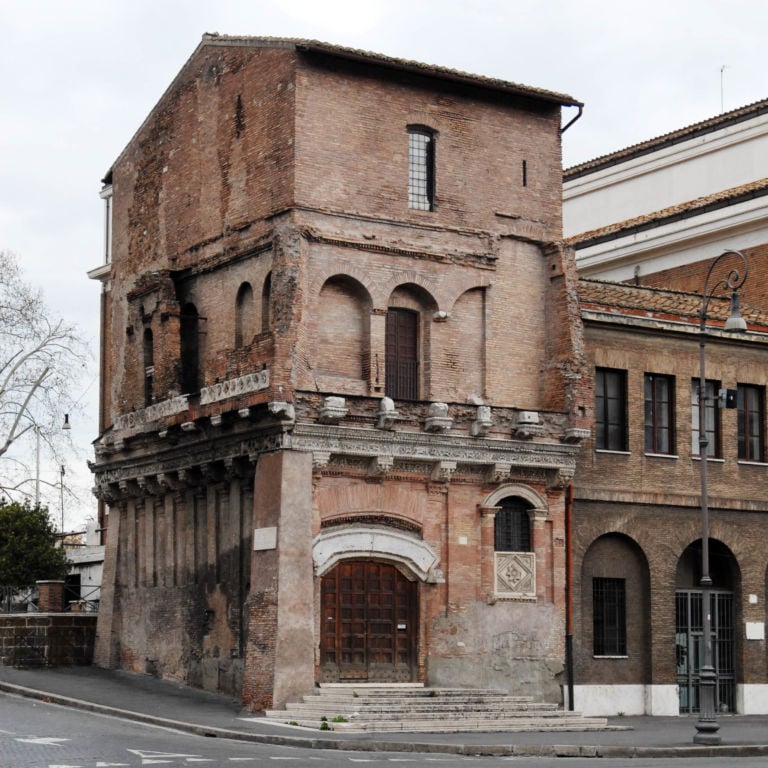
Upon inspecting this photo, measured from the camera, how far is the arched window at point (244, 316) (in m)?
38.7

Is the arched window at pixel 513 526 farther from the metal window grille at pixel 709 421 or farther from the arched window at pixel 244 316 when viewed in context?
the arched window at pixel 244 316

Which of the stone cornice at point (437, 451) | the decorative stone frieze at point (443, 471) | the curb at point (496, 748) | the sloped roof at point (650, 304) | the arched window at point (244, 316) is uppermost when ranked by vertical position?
the sloped roof at point (650, 304)

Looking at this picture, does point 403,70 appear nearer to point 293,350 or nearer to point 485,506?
point 293,350

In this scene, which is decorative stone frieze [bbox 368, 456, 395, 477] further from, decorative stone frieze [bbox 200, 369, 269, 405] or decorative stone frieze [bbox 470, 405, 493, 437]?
decorative stone frieze [bbox 200, 369, 269, 405]

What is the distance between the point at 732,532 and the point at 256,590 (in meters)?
13.5

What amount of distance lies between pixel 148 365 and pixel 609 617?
12801mm

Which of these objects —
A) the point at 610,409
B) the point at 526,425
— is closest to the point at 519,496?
the point at 526,425

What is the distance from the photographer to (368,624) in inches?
1430

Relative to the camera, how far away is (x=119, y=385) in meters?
43.5

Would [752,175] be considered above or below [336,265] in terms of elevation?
above

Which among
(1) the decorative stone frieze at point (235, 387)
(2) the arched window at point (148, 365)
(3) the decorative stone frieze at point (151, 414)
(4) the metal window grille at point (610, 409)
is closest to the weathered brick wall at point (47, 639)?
(3) the decorative stone frieze at point (151, 414)

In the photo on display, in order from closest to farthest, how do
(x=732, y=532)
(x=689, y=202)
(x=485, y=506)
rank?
(x=485, y=506), (x=732, y=532), (x=689, y=202)

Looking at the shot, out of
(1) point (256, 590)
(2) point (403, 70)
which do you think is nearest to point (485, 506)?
(1) point (256, 590)

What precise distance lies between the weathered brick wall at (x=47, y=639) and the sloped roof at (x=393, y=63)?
1449 centimetres
